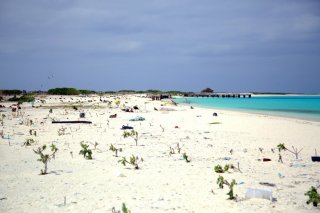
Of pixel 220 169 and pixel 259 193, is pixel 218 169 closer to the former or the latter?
pixel 220 169

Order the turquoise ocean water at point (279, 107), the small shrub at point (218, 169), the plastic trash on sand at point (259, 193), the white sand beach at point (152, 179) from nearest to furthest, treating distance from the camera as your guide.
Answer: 1. the white sand beach at point (152, 179)
2. the plastic trash on sand at point (259, 193)
3. the small shrub at point (218, 169)
4. the turquoise ocean water at point (279, 107)

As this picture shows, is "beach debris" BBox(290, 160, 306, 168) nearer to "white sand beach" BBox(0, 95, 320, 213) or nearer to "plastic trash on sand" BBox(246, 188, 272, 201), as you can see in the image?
"white sand beach" BBox(0, 95, 320, 213)

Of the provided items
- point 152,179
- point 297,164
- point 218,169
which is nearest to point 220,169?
point 218,169

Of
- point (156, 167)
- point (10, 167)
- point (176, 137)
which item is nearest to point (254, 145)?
point (176, 137)

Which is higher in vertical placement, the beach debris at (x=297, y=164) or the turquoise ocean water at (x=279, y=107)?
the turquoise ocean water at (x=279, y=107)

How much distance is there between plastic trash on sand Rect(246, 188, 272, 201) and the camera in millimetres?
4840

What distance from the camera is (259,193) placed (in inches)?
192

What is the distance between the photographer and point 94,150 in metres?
8.93

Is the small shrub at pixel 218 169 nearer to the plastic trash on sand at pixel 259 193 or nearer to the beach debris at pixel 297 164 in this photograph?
the plastic trash on sand at pixel 259 193

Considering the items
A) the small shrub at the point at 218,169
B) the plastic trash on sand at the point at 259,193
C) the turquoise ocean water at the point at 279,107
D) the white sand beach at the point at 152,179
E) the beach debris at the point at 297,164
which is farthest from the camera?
the turquoise ocean water at the point at 279,107

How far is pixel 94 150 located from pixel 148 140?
7.85 feet

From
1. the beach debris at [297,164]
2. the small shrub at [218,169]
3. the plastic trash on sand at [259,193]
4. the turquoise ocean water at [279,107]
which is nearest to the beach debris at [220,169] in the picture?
the small shrub at [218,169]

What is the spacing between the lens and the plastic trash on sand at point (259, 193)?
484 centimetres

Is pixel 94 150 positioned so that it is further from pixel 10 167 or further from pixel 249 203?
pixel 249 203
